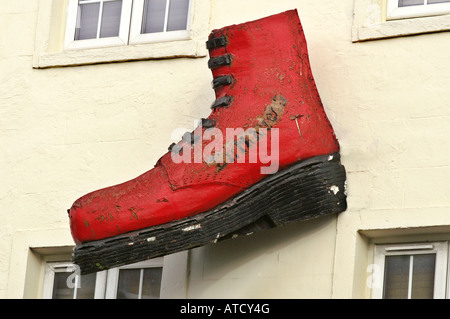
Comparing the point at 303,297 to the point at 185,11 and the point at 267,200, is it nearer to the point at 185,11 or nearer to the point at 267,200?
the point at 267,200

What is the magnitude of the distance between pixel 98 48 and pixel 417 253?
247 centimetres

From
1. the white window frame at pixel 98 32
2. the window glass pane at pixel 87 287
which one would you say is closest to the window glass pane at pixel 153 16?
the white window frame at pixel 98 32

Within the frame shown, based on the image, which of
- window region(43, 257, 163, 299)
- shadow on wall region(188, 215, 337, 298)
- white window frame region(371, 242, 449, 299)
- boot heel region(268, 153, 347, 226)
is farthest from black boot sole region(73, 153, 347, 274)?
window region(43, 257, 163, 299)

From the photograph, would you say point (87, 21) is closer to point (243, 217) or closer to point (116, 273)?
point (116, 273)

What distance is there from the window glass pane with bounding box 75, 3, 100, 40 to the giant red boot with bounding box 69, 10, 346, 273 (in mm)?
1532

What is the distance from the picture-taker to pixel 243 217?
802 cm

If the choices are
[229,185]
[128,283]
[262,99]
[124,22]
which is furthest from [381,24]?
[128,283]

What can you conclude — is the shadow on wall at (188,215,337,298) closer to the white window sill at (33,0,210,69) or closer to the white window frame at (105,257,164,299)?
the white window frame at (105,257,164,299)

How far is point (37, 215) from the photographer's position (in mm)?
8875

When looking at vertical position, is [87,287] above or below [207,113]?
below

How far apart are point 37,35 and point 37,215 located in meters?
1.23

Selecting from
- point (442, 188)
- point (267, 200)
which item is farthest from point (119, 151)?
point (442, 188)

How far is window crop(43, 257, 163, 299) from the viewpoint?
8.62m

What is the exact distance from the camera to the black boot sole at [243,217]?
7.99 m
